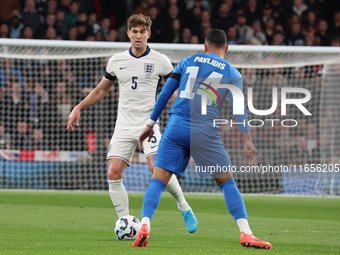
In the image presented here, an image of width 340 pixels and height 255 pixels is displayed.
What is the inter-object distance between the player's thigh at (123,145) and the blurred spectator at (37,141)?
18.4 ft

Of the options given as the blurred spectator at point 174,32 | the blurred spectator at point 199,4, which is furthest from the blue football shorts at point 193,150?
the blurred spectator at point 199,4

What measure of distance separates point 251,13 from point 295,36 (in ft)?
4.47

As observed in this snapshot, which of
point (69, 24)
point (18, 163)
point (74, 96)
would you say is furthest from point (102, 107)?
point (69, 24)

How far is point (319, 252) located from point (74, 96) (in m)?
7.85

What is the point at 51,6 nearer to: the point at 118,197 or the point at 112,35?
the point at 112,35

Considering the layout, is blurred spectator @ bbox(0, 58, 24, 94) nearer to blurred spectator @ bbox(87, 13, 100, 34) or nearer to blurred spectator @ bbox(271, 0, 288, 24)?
blurred spectator @ bbox(87, 13, 100, 34)

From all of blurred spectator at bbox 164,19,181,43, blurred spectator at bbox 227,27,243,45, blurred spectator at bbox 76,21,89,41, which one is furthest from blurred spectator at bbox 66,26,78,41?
blurred spectator at bbox 227,27,243,45

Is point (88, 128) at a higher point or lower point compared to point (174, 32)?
lower

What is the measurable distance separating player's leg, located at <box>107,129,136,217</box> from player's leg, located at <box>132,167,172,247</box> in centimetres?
107

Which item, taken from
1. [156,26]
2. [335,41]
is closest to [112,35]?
[156,26]

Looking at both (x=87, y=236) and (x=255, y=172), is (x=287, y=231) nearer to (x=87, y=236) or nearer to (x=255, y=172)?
(x=87, y=236)

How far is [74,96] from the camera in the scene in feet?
36.2

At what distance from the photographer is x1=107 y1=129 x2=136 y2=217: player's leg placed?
204 inches

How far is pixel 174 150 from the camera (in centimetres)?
415
